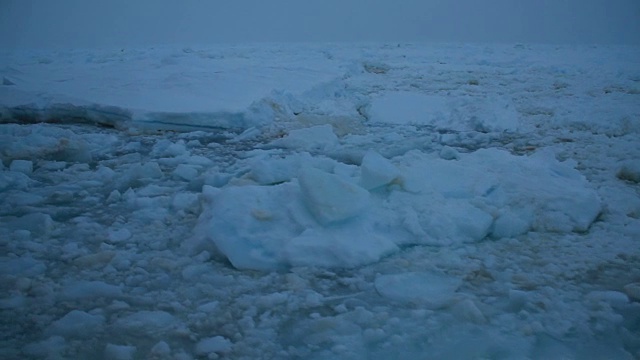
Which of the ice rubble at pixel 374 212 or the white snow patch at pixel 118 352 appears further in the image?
the ice rubble at pixel 374 212

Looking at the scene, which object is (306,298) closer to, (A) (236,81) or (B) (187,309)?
(B) (187,309)

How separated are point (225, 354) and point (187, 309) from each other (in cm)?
24

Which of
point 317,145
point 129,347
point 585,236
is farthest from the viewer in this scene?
point 317,145

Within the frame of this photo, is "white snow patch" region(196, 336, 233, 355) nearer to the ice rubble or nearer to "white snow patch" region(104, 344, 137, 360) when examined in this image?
"white snow patch" region(104, 344, 137, 360)

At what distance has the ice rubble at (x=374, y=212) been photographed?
148 cm

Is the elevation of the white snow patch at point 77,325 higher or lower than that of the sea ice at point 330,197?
lower

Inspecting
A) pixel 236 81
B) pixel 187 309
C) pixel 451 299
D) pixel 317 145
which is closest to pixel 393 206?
pixel 451 299

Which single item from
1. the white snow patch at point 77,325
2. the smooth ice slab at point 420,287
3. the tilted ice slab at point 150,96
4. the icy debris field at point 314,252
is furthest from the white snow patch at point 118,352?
the tilted ice slab at point 150,96

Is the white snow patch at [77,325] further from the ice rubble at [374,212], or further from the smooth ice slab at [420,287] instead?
the smooth ice slab at [420,287]

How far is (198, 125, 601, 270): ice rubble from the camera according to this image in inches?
58.2

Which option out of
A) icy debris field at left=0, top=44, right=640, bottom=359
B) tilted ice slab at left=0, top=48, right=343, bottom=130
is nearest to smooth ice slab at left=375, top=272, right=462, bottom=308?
icy debris field at left=0, top=44, right=640, bottom=359

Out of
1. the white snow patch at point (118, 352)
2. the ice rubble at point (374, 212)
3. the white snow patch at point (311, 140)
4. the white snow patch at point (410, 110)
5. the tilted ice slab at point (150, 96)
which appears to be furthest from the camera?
the white snow patch at point (410, 110)

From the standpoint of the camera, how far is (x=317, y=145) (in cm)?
307

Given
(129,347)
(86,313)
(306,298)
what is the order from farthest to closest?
1. (306,298)
2. (86,313)
3. (129,347)
